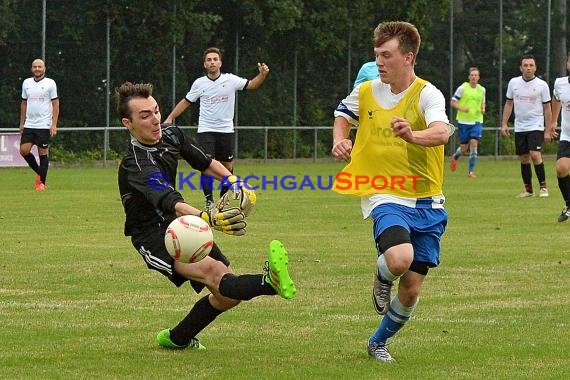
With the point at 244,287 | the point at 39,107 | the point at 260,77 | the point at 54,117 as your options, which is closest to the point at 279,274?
the point at 244,287

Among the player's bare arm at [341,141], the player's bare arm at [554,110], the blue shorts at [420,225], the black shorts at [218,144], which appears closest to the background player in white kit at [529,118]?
the player's bare arm at [554,110]

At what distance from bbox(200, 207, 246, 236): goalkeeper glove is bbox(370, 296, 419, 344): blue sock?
105 cm

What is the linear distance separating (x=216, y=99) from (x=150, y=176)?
12.1m

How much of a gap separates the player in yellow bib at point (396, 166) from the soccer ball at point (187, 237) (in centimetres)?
94

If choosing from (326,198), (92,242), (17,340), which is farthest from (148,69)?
(17,340)

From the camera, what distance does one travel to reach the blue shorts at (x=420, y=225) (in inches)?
299

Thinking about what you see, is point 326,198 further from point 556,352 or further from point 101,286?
point 556,352

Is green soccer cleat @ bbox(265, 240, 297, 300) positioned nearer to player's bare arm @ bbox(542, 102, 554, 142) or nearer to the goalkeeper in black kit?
the goalkeeper in black kit

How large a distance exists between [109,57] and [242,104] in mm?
4577

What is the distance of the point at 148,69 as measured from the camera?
33.0 meters

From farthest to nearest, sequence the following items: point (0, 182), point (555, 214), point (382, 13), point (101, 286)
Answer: point (382, 13), point (0, 182), point (555, 214), point (101, 286)

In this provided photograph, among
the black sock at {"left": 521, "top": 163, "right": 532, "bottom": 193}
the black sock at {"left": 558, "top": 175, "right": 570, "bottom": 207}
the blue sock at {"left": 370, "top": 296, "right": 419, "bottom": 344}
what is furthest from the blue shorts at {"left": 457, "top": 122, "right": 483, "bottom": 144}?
the blue sock at {"left": 370, "top": 296, "right": 419, "bottom": 344}

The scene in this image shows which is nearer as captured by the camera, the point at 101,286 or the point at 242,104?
the point at 101,286

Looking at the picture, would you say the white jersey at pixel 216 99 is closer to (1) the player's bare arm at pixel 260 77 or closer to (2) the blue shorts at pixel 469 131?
(1) the player's bare arm at pixel 260 77
